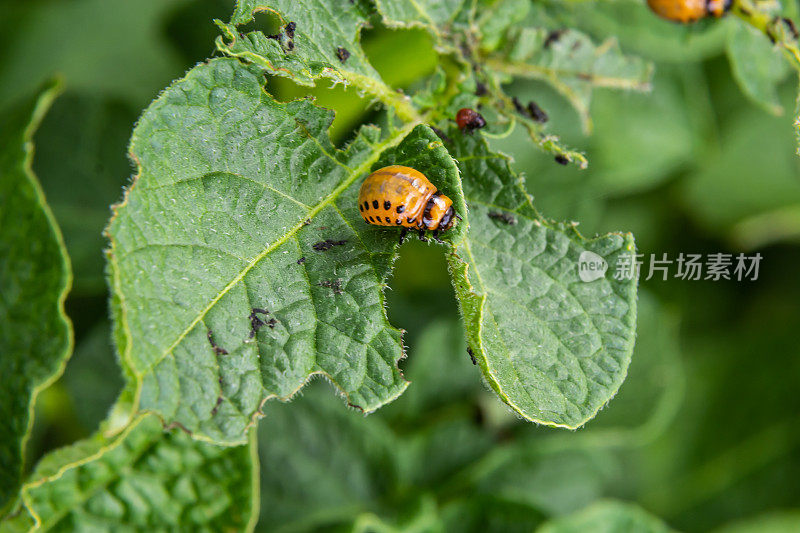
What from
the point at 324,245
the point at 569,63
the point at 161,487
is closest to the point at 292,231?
the point at 324,245

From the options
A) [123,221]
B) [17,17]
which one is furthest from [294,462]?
[17,17]

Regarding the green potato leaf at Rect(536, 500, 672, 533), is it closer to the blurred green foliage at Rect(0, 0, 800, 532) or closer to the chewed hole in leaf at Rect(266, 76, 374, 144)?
the blurred green foliage at Rect(0, 0, 800, 532)

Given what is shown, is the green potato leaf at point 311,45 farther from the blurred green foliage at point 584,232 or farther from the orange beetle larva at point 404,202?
the blurred green foliage at point 584,232

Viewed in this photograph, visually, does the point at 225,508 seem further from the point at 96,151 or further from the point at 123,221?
the point at 96,151

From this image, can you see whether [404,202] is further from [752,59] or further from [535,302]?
[752,59]

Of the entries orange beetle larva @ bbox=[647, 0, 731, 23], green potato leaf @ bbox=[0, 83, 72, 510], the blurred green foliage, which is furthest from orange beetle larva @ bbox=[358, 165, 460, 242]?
orange beetle larva @ bbox=[647, 0, 731, 23]

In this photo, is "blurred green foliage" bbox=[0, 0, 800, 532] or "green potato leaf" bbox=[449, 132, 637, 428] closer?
"green potato leaf" bbox=[449, 132, 637, 428]
